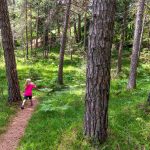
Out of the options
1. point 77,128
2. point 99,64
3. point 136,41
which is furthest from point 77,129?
point 136,41

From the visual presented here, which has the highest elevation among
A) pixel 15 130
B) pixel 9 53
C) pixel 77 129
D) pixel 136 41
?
pixel 136 41

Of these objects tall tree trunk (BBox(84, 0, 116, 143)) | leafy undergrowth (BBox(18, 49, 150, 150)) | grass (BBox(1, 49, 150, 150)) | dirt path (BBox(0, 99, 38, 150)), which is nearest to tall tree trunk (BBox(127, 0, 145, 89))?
grass (BBox(1, 49, 150, 150))

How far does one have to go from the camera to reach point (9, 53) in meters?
13.3

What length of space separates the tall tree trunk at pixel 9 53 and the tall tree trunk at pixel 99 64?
261 inches

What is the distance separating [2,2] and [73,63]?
21.7 m

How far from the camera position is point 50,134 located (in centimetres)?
909

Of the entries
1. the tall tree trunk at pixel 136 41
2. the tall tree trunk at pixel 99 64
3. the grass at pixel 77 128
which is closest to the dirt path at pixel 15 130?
the grass at pixel 77 128

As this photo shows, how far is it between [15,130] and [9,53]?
13.6 feet

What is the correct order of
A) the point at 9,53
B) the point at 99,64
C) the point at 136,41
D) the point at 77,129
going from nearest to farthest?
the point at 99,64, the point at 77,129, the point at 9,53, the point at 136,41

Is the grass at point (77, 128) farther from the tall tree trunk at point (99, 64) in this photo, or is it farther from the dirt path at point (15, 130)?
the tall tree trunk at point (99, 64)

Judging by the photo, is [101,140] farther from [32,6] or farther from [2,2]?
[32,6]

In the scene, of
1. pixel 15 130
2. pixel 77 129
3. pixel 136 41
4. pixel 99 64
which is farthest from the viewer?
pixel 136 41

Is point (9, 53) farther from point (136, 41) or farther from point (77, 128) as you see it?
point (136, 41)

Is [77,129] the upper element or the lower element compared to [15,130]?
upper
